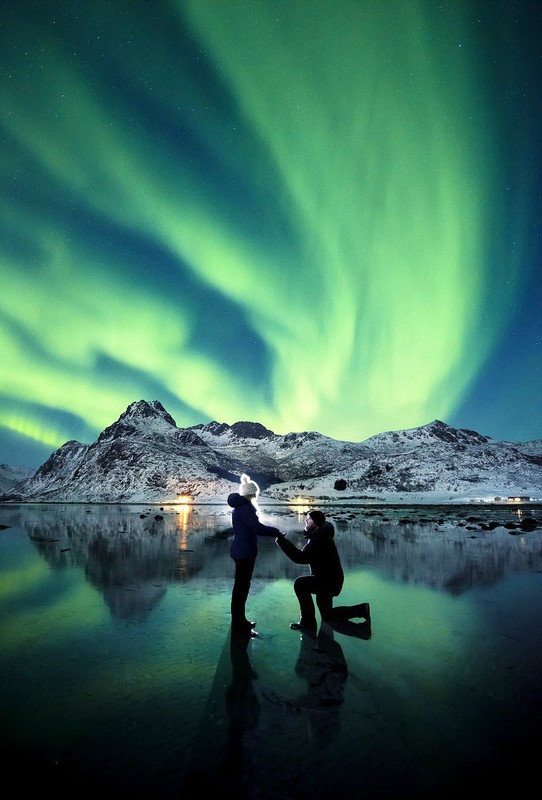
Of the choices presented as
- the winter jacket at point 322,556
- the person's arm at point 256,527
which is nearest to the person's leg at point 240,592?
the person's arm at point 256,527

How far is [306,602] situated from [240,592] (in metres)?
1.50

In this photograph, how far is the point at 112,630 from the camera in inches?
340

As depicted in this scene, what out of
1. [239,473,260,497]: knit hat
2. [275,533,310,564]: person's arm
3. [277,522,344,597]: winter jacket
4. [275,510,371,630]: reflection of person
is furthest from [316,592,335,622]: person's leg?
[239,473,260,497]: knit hat

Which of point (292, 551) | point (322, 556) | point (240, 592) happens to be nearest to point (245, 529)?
point (292, 551)

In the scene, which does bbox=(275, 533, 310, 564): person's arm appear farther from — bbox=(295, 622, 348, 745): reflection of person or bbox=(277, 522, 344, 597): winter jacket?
bbox=(295, 622, 348, 745): reflection of person

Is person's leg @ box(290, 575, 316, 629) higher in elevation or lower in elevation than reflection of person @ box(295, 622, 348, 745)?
higher

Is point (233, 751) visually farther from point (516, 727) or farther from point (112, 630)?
point (112, 630)

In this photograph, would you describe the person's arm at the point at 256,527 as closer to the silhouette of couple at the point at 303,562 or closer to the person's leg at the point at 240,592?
the silhouette of couple at the point at 303,562

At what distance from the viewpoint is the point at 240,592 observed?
8742 millimetres

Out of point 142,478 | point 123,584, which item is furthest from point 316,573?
point 142,478

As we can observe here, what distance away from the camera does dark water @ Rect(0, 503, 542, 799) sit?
4.12 metres

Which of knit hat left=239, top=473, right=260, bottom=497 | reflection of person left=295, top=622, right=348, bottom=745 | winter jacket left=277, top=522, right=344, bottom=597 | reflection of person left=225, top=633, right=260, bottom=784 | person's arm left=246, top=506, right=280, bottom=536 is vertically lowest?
reflection of person left=225, top=633, right=260, bottom=784

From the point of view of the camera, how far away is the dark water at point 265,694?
412 cm

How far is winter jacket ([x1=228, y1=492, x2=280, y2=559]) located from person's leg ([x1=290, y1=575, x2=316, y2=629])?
1.23 m
